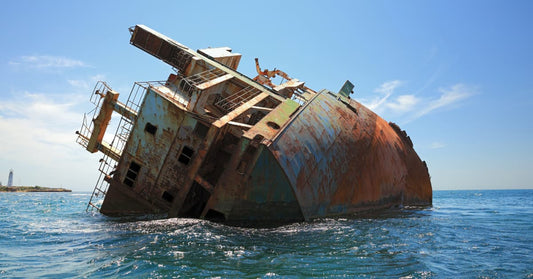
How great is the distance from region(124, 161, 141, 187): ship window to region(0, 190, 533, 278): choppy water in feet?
4.51

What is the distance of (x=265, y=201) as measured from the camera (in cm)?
803

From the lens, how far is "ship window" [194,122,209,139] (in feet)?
29.5

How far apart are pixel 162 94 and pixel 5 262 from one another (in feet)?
16.7

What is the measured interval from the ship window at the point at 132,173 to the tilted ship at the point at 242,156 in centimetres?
3

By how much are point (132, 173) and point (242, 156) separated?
3.88 meters

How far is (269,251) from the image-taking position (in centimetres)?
595

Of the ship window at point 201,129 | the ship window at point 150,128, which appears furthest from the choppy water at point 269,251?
the ship window at point 150,128

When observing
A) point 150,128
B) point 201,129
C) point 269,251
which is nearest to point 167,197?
Result: point 150,128

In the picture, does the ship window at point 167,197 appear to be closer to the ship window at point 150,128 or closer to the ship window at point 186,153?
the ship window at point 186,153

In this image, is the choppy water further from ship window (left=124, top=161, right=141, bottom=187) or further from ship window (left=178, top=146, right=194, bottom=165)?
ship window (left=178, top=146, right=194, bottom=165)

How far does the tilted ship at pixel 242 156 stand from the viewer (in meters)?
8.00

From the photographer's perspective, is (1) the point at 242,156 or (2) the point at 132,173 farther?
(2) the point at 132,173

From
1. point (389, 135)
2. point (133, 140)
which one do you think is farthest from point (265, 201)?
point (389, 135)

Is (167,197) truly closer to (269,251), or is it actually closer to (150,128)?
(150,128)
